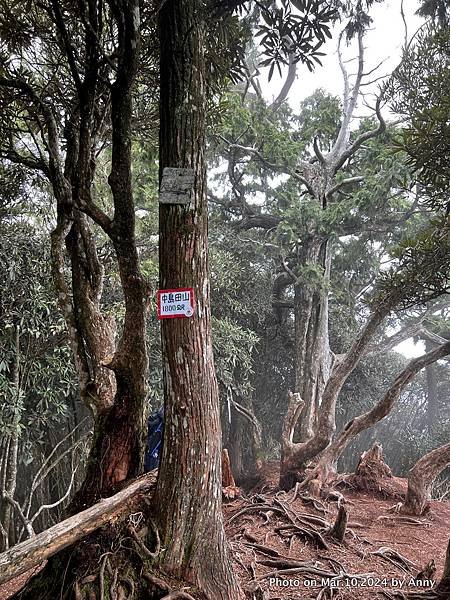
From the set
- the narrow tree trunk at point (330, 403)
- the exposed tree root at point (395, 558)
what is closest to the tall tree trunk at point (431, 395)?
the narrow tree trunk at point (330, 403)

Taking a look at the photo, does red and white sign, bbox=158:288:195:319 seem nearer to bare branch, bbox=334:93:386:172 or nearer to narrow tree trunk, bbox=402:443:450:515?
narrow tree trunk, bbox=402:443:450:515

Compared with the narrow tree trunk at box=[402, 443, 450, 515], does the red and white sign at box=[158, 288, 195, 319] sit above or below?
above

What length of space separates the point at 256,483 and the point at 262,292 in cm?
335

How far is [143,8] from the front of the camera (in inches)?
117

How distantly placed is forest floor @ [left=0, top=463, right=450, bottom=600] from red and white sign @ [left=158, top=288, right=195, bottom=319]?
1632mm

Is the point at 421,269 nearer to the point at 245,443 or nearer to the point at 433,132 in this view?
the point at 433,132

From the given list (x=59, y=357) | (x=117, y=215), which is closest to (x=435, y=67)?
(x=117, y=215)

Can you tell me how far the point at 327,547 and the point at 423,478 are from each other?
5.78ft

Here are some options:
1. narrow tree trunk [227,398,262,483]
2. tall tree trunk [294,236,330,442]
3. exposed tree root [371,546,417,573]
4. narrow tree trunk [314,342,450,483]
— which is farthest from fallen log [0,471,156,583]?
narrow tree trunk [227,398,262,483]

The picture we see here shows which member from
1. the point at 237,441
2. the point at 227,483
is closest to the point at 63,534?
the point at 227,483

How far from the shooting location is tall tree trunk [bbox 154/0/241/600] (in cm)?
215

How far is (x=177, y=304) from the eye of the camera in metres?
2.17

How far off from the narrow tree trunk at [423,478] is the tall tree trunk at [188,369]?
10.0ft

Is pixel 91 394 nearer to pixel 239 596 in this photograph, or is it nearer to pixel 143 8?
pixel 239 596
